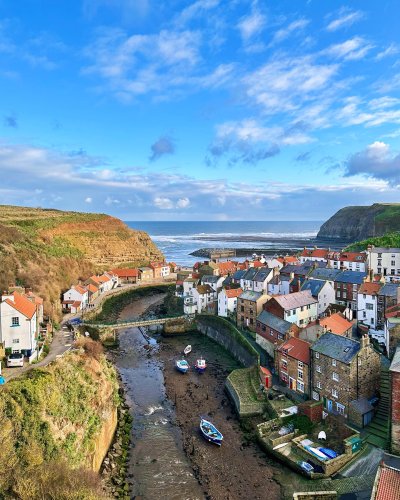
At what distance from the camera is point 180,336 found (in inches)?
2095

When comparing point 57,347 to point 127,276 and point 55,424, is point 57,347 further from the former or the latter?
point 127,276

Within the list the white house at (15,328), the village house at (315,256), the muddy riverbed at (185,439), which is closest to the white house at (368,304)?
the muddy riverbed at (185,439)

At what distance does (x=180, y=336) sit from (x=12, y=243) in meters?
32.1

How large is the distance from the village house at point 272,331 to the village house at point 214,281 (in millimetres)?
17170

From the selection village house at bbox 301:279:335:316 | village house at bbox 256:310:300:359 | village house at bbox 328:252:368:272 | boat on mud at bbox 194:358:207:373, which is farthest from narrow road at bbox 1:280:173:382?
village house at bbox 328:252:368:272

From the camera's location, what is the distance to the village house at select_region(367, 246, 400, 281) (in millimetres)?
62000

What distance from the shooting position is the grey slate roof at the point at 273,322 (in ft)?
126

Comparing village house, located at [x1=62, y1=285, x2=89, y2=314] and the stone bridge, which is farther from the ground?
village house, located at [x1=62, y1=285, x2=89, y2=314]

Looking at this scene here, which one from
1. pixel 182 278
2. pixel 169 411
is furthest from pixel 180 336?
pixel 169 411

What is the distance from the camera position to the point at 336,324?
118 ft

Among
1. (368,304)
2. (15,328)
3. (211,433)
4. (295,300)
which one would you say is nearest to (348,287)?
(368,304)

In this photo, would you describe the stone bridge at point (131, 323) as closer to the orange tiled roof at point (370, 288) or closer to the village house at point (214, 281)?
the village house at point (214, 281)

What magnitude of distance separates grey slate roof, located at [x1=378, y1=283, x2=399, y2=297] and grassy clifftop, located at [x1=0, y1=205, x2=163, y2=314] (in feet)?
127

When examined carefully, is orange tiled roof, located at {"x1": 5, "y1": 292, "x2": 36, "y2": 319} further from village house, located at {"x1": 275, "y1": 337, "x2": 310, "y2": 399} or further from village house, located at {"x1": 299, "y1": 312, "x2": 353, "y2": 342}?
village house, located at {"x1": 299, "y1": 312, "x2": 353, "y2": 342}
